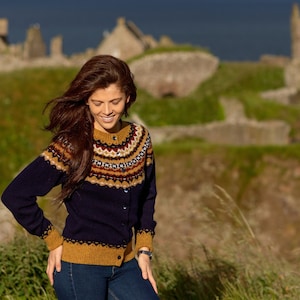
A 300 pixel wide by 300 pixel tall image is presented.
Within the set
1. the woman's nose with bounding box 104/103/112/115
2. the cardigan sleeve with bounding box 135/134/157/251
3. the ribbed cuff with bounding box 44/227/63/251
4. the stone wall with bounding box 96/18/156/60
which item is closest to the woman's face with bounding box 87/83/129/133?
the woman's nose with bounding box 104/103/112/115

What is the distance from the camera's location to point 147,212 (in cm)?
491

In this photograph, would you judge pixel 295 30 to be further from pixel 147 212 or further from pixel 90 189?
pixel 90 189

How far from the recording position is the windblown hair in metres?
4.40

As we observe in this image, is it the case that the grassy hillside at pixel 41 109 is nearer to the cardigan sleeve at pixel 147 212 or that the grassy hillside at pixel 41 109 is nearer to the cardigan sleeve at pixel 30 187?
the cardigan sleeve at pixel 147 212

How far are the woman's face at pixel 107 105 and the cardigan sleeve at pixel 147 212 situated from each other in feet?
1.24

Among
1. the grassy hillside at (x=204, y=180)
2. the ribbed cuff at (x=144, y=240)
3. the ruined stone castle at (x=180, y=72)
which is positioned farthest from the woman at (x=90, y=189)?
the ruined stone castle at (x=180, y=72)

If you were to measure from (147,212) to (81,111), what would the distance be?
834 mm

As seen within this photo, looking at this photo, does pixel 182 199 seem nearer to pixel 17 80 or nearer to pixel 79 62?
pixel 17 80

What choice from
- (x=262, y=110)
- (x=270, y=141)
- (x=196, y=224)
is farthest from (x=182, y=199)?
(x=262, y=110)

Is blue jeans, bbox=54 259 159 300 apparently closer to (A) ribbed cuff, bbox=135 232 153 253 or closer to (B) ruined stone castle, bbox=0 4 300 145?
(A) ribbed cuff, bbox=135 232 153 253

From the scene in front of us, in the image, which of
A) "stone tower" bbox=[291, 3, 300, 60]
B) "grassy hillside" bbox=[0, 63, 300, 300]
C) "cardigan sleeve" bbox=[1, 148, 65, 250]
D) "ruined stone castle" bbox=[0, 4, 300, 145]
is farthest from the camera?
"stone tower" bbox=[291, 3, 300, 60]

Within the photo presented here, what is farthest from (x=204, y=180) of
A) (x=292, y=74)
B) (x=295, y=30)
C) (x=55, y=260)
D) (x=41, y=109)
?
(x=295, y=30)

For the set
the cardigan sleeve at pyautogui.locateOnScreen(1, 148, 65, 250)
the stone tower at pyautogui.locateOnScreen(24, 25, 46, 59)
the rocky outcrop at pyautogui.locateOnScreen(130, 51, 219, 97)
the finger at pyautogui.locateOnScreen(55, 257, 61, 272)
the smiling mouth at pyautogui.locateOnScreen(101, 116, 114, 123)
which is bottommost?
the stone tower at pyautogui.locateOnScreen(24, 25, 46, 59)

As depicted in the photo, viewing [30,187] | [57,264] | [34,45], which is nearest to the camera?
[30,187]
